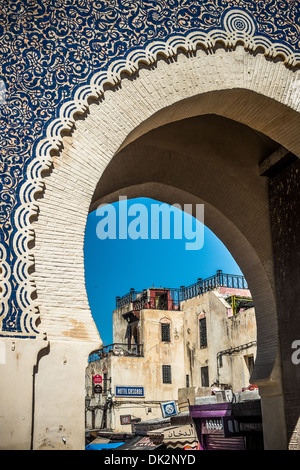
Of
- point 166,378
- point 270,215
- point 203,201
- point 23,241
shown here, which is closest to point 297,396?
point 270,215

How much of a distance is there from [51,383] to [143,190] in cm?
378

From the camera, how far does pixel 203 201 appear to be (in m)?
6.67

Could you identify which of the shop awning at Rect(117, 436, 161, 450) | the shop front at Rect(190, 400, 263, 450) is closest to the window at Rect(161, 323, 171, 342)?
the shop awning at Rect(117, 436, 161, 450)

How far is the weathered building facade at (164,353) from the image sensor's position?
20.9 meters

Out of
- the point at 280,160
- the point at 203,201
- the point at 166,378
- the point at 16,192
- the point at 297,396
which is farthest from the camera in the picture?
the point at 166,378

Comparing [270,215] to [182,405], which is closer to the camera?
[270,215]

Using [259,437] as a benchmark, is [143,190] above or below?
above

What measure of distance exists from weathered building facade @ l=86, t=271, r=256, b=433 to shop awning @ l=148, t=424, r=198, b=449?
683 cm

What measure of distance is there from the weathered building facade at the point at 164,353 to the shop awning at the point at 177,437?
269 inches

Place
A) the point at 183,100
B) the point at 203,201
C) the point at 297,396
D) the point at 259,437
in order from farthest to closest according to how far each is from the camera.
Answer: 1. the point at 259,437
2. the point at 203,201
3. the point at 297,396
4. the point at 183,100

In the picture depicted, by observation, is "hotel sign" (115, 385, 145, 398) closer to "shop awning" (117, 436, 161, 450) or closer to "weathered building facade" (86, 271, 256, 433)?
"weathered building facade" (86, 271, 256, 433)

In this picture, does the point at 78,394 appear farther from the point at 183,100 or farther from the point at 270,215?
the point at 270,215

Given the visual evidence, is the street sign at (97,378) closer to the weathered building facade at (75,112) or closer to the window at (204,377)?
the window at (204,377)

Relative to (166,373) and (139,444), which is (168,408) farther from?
(166,373)
